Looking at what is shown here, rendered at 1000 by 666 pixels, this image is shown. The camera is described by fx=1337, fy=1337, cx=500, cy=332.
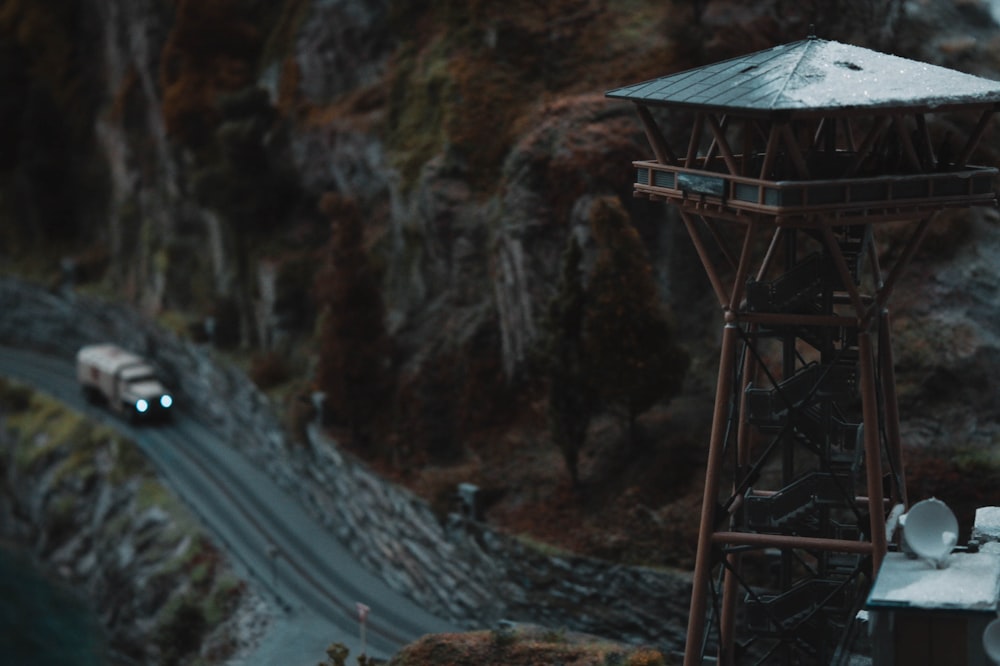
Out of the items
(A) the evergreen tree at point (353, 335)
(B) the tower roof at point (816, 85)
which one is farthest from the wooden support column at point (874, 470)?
(A) the evergreen tree at point (353, 335)

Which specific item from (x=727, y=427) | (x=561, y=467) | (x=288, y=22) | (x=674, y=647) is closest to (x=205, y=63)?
(x=288, y=22)

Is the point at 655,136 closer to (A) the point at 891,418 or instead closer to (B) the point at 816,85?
(B) the point at 816,85

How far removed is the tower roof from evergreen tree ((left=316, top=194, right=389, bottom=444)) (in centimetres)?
2584

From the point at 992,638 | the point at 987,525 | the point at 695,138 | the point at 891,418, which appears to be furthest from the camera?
the point at 891,418

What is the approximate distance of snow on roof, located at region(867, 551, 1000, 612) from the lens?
2591 centimetres

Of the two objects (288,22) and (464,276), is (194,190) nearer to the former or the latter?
(288,22)

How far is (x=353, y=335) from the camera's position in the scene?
56656 millimetres

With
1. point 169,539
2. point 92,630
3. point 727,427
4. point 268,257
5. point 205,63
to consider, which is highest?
point 205,63

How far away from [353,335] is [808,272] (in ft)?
94.5

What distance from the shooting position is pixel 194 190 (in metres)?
73.1

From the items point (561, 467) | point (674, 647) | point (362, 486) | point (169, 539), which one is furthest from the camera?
point (169, 539)

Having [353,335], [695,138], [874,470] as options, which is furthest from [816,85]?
[353,335]

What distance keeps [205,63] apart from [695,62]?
34.8 m

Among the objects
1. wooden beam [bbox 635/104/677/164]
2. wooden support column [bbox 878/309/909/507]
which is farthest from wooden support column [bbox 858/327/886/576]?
wooden beam [bbox 635/104/677/164]
